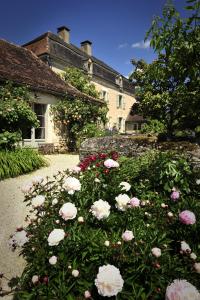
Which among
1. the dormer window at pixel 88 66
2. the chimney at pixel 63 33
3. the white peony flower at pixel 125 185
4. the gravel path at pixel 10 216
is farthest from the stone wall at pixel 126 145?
the chimney at pixel 63 33

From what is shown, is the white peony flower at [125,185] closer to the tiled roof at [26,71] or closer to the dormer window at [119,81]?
the tiled roof at [26,71]

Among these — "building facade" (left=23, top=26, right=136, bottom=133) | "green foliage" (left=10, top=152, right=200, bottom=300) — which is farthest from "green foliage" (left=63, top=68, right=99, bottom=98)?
"green foliage" (left=10, top=152, right=200, bottom=300)

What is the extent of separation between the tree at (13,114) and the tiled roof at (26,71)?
0.50 metres

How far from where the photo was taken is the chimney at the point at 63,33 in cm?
2012

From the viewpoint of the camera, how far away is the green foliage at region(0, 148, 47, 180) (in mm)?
6523

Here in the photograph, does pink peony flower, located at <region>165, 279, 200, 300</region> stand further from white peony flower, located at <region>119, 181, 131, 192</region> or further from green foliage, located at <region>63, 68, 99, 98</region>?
green foliage, located at <region>63, 68, 99, 98</region>

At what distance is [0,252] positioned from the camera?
3.06m

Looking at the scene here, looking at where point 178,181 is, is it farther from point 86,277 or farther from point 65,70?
point 65,70

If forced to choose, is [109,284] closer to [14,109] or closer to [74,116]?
[14,109]

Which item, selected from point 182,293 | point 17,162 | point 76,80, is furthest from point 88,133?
point 182,293

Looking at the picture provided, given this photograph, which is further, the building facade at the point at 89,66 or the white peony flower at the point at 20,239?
the building facade at the point at 89,66

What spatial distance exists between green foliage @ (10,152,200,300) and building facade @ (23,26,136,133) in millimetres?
14958

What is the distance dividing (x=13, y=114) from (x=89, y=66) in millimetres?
13997

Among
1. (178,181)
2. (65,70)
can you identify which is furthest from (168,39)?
(65,70)
